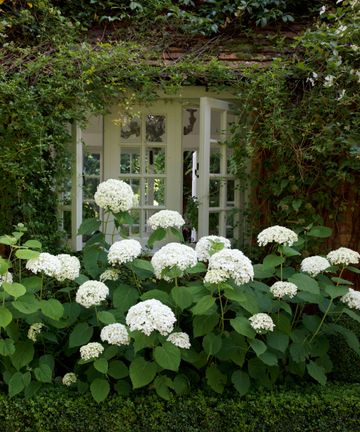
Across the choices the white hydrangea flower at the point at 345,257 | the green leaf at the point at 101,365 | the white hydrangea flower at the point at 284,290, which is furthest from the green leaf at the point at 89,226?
the white hydrangea flower at the point at 345,257

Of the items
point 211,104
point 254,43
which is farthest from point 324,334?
point 254,43

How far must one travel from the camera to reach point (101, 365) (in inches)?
115

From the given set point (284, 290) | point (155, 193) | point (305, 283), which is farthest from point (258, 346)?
point (155, 193)

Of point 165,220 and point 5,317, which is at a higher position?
point 165,220

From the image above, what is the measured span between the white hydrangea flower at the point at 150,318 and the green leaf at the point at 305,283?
2.91 ft

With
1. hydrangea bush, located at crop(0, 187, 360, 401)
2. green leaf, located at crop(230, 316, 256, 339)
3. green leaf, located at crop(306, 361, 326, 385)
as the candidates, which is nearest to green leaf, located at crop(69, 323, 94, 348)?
hydrangea bush, located at crop(0, 187, 360, 401)

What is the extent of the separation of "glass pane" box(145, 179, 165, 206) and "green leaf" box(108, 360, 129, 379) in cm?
309

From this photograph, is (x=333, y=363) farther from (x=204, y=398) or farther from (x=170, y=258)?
(x=170, y=258)

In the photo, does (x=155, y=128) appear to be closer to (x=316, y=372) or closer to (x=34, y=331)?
(x=34, y=331)

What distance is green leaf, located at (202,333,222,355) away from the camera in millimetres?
3008

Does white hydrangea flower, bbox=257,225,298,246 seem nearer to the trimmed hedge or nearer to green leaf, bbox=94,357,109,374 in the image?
the trimmed hedge

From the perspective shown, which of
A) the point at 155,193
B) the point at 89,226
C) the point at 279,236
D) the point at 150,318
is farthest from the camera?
the point at 155,193

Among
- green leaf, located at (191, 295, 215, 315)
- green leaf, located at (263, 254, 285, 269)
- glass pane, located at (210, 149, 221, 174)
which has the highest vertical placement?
glass pane, located at (210, 149, 221, 174)

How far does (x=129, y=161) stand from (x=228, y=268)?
11.1ft
